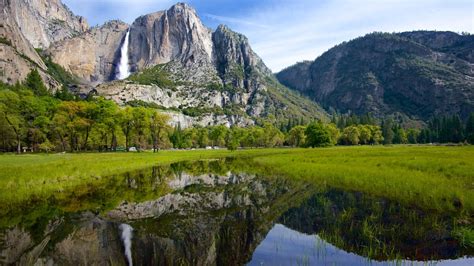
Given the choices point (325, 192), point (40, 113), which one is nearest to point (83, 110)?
point (40, 113)

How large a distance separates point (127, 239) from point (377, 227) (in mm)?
11197

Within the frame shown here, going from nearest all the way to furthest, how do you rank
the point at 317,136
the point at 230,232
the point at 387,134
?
the point at 230,232
the point at 317,136
the point at 387,134

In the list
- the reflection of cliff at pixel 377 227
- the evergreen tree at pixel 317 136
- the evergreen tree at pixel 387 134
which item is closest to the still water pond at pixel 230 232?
the reflection of cliff at pixel 377 227

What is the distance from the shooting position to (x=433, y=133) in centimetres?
16962

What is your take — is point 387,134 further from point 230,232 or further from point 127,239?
point 127,239

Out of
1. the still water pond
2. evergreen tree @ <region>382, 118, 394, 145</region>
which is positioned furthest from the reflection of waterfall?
evergreen tree @ <region>382, 118, 394, 145</region>

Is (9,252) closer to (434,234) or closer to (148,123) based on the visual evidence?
(434,234)

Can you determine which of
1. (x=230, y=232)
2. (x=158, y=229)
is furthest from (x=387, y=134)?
(x=158, y=229)

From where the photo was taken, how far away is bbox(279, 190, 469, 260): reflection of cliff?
37.0 feet

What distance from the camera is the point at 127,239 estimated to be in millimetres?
13789

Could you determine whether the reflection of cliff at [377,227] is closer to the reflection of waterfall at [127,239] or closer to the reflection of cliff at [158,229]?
the reflection of cliff at [158,229]

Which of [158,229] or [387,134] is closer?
[158,229]

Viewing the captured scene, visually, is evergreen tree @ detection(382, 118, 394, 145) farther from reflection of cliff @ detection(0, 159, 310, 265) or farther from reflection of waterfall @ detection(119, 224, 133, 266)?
reflection of waterfall @ detection(119, 224, 133, 266)

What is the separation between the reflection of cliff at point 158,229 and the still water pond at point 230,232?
0.04m
